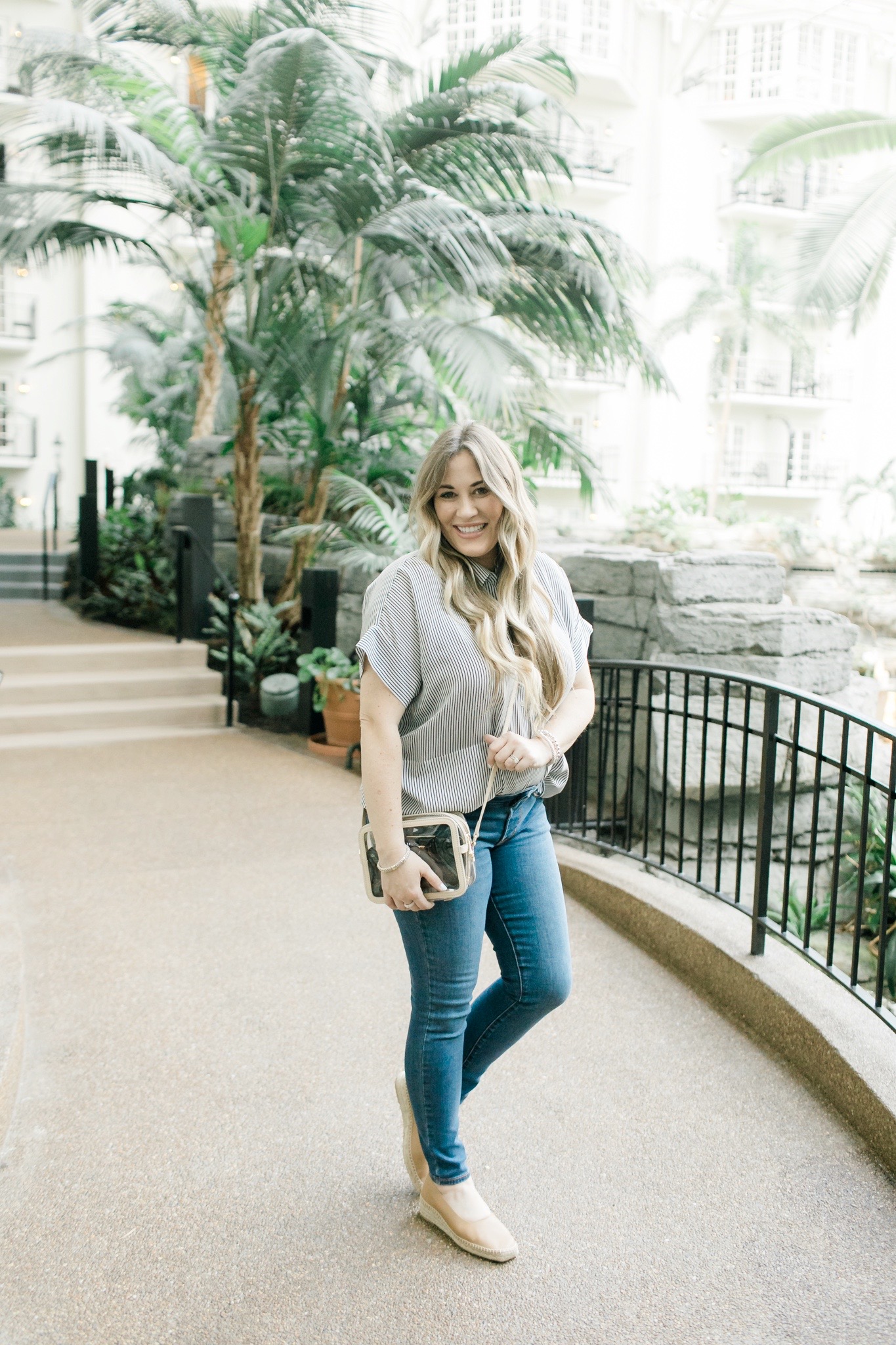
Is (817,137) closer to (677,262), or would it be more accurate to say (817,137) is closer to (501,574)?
(677,262)

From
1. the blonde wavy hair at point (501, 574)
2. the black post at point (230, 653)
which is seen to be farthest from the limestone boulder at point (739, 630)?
the blonde wavy hair at point (501, 574)

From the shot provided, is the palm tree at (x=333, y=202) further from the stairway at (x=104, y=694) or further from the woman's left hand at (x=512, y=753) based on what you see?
the woman's left hand at (x=512, y=753)

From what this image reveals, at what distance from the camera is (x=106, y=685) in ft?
26.4

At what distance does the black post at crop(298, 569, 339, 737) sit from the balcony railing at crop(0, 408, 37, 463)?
14422mm

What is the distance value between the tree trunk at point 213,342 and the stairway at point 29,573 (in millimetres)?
2351

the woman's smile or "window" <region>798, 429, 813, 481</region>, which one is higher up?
"window" <region>798, 429, 813, 481</region>

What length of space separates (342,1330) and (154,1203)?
1.97 feet

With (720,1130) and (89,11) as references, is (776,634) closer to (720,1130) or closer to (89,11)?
(720,1130)

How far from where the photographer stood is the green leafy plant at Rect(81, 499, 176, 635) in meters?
10.5

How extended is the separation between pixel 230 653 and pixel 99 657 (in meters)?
1.67

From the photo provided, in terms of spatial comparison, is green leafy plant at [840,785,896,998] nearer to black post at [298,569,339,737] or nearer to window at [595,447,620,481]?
black post at [298,569,339,737]

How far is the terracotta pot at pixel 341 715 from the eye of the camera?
6.88 metres

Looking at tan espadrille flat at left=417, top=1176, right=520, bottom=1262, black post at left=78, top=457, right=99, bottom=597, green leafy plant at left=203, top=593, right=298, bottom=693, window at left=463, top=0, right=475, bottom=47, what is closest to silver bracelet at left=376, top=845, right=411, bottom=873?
tan espadrille flat at left=417, top=1176, right=520, bottom=1262

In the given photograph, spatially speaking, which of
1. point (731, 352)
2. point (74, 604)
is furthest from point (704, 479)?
point (74, 604)
